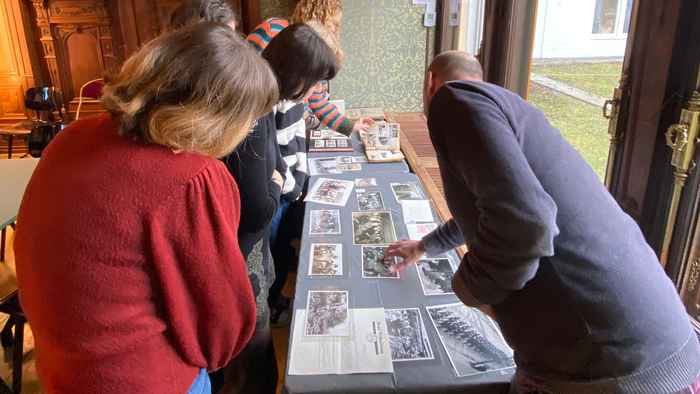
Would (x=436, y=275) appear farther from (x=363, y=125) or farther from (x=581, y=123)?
(x=363, y=125)

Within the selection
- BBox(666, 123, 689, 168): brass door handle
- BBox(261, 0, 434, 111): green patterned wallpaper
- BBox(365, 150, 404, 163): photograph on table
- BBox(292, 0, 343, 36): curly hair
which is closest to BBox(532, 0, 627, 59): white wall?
BBox(666, 123, 689, 168): brass door handle

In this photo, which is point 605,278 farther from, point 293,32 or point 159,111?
point 293,32

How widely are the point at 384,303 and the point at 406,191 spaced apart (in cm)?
86

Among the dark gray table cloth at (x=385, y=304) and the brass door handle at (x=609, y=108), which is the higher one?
the brass door handle at (x=609, y=108)

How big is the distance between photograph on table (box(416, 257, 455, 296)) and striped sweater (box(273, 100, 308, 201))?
0.65m

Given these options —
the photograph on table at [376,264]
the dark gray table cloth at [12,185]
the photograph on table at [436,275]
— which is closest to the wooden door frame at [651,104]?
the photograph on table at [436,275]

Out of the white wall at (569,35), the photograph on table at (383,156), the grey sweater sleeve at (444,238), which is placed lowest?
the photograph on table at (383,156)

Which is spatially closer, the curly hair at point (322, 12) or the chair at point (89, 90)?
the curly hair at point (322, 12)

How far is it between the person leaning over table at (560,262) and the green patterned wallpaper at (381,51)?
9.57ft

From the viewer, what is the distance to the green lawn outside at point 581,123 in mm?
1467

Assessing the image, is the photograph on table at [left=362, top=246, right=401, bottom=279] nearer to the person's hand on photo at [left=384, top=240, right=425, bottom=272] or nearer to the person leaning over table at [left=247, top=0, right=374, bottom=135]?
the person's hand on photo at [left=384, top=240, right=425, bottom=272]

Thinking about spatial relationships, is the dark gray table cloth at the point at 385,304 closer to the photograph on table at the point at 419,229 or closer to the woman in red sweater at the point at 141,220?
the photograph on table at the point at 419,229

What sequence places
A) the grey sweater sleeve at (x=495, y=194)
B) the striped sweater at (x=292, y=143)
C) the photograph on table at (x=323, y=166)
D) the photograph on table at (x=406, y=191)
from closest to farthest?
the grey sweater sleeve at (x=495, y=194) → the striped sweater at (x=292, y=143) → the photograph on table at (x=406, y=191) → the photograph on table at (x=323, y=166)

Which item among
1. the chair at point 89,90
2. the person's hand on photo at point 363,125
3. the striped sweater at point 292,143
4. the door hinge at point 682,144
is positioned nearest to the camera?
the door hinge at point 682,144
